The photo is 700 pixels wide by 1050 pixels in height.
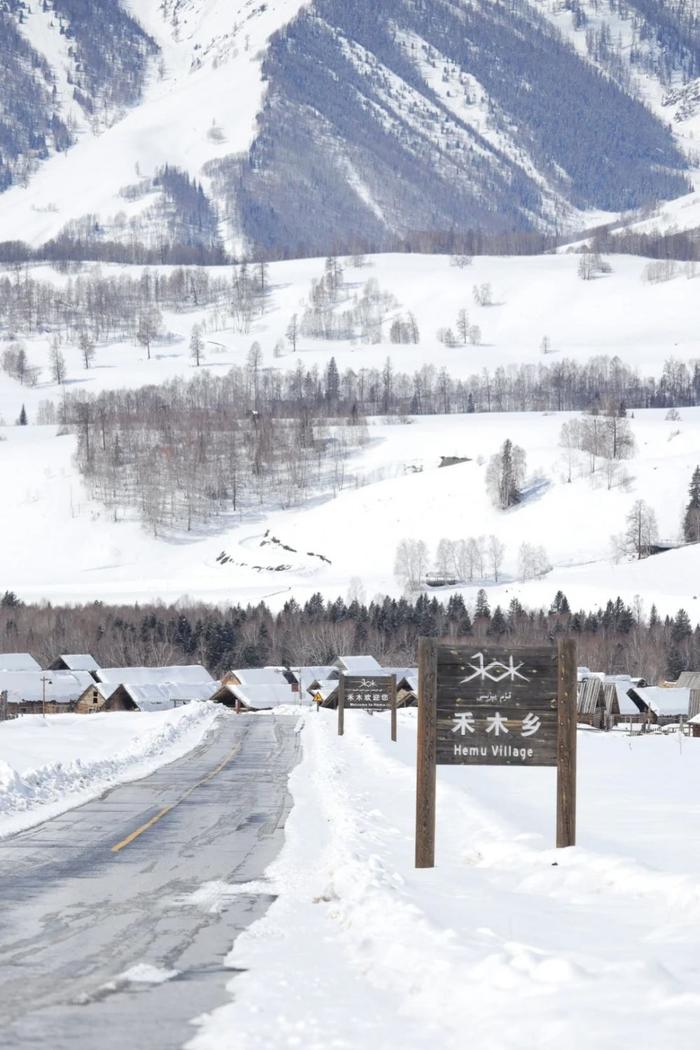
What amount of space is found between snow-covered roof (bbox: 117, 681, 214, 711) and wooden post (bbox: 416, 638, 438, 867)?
98174 millimetres

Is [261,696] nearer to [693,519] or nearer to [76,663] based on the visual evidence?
[76,663]

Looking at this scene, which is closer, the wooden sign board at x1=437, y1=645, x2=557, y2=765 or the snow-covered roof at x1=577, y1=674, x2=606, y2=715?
the wooden sign board at x1=437, y1=645, x2=557, y2=765

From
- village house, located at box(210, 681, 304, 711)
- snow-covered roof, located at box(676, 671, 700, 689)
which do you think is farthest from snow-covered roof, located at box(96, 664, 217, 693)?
snow-covered roof, located at box(676, 671, 700, 689)

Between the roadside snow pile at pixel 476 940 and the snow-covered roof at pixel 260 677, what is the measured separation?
10223 cm

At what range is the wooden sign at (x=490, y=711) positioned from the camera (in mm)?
16250

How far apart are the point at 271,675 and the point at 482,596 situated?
42191 mm

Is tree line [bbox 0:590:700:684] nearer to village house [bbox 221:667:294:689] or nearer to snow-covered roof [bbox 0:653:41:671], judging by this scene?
village house [bbox 221:667:294:689]

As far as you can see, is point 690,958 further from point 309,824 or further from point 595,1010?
point 309,824

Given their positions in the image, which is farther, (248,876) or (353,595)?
(353,595)

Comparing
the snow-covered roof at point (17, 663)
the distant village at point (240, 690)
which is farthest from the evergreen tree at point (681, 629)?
the snow-covered roof at point (17, 663)

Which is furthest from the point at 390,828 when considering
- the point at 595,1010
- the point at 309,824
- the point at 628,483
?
the point at 628,483

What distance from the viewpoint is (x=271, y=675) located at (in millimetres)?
128500

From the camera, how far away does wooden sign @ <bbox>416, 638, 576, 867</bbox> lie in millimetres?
16250

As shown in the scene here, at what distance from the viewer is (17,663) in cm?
12788
